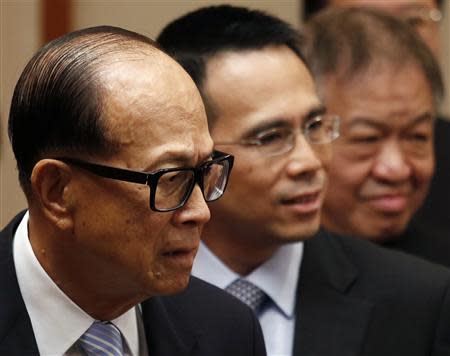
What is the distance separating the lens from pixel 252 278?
3146 millimetres

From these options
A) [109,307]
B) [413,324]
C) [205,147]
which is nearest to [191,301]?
[109,307]

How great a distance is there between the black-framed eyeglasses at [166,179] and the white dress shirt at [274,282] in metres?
0.88

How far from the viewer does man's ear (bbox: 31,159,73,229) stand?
85.3 inches

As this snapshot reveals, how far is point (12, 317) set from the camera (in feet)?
7.33

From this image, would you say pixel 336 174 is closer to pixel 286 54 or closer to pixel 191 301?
pixel 286 54

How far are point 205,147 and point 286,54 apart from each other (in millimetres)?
1037

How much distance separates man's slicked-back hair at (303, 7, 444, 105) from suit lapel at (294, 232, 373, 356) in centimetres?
80

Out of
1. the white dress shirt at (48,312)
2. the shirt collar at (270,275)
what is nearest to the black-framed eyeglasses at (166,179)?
the white dress shirt at (48,312)

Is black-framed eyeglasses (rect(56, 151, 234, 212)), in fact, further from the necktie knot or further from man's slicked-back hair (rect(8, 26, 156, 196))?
the necktie knot

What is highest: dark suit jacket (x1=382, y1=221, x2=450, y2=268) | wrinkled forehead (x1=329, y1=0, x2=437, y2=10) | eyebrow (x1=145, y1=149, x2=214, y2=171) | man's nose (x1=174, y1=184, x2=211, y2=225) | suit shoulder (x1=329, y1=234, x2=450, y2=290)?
eyebrow (x1=145, y1=149, x2=214, y2=171)

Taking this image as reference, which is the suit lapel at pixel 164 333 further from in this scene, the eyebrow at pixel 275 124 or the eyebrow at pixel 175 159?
the eyebrow at pixel 275 124

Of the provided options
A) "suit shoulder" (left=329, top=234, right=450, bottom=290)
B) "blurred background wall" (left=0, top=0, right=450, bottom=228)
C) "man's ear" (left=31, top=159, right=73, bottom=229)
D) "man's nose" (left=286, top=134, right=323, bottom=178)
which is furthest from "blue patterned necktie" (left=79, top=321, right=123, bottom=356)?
"blurred background wall" (left=0, top=0, right=450, bottom=228)

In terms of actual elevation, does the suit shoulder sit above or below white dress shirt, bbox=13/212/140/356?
below

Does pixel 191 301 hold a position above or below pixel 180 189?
below
